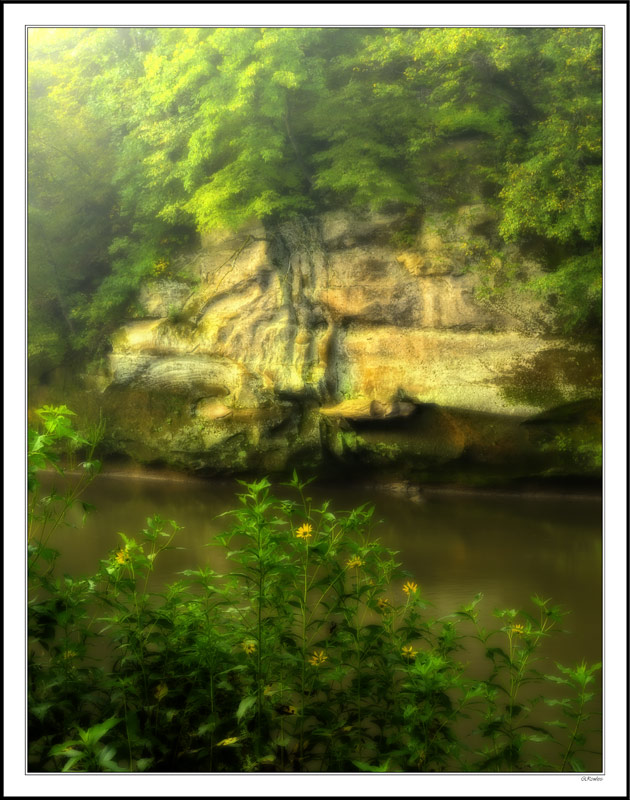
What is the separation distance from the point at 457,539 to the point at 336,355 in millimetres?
2563

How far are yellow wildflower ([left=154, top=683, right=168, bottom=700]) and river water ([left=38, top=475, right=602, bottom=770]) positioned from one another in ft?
5.07

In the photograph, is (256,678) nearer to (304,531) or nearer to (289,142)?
(304,531)

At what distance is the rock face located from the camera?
729 centimetres

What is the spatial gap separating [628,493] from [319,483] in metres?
6.06

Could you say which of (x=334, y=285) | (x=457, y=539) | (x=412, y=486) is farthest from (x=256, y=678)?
(x=334, y=285)

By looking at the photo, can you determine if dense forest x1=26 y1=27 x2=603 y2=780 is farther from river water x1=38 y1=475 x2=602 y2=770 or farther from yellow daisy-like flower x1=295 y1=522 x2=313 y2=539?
yellow daisy-like flower x1=295 y1=522 x2=313 y2=539

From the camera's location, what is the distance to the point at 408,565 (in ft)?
17.4

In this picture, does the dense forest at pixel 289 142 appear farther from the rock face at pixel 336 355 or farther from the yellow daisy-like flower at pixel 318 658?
the yellow daisy-like flower at pixel 318 658

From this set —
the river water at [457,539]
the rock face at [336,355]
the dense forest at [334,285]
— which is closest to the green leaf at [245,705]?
the river water at [457,539]

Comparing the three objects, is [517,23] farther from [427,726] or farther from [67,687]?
[67,687]

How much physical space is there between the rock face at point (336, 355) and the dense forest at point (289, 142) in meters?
0.29

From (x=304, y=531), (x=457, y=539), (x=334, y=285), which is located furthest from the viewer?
(x=334, y=285)

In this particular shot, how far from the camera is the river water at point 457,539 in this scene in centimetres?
439

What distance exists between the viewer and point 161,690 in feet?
6.28
